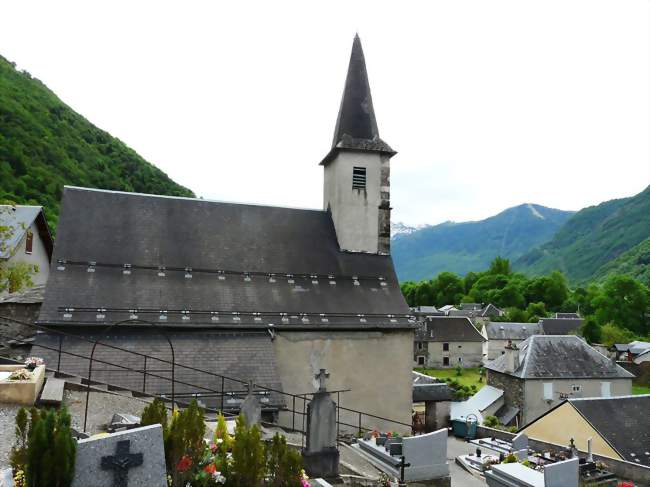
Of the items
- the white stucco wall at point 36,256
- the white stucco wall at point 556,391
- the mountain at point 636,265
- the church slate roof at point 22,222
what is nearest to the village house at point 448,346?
the white stucco wall at point 556,391

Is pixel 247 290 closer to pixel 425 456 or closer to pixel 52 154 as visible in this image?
pixel 425 456

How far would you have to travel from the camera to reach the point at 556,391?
33.9m

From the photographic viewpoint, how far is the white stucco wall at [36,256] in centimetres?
2483

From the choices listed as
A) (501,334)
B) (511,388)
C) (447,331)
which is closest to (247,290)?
(511,388)

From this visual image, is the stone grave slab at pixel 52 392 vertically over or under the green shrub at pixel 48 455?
under

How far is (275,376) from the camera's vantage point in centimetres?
1608

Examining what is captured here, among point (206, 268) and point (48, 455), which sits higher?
point (206, 268)

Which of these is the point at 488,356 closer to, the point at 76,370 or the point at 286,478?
the point at 76,370

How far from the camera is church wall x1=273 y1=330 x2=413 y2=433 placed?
17891 mm

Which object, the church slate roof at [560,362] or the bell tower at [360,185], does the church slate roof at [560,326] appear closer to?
the church slate roof at [560,362]

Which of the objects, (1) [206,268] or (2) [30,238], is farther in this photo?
A: (2) [30,238]

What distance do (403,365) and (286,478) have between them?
533 inches

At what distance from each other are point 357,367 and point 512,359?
20.9 meters

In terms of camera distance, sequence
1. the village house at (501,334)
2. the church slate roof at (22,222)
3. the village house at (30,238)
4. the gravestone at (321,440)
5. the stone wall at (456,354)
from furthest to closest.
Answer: the village house at (501,334)
the stone wall at (456,354)
the village house at (30,238)
the church slate roof at (22,222)
the gravestone at (321,440)
